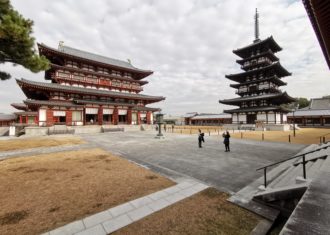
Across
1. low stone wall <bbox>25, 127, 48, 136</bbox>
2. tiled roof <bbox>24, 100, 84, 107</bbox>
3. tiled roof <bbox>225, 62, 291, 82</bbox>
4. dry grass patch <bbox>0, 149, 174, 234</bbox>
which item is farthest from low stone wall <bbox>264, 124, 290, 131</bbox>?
low stone wall <bbox>25, 127, 48, 136</bbox>

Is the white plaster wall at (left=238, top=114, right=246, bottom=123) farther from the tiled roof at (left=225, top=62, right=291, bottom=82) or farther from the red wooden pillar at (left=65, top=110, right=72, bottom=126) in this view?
the red wooden pillar at (left=65, top=110, right=72, bottom=126)

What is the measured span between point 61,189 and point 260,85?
40.6 m

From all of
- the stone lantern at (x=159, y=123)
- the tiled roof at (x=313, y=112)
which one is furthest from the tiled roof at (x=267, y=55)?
the stone lantern at (x=159, y=123)

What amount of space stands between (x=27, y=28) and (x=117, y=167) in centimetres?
803

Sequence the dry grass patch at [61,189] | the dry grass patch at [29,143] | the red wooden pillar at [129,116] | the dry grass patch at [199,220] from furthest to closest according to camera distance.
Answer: the red wooden pillar at [129,116]
the dry grass patch at [29,143]
the dry grass patch at [61,189]
the dry grass patch at [199,220]

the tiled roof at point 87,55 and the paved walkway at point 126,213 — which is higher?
the tiled roof at point 87,55

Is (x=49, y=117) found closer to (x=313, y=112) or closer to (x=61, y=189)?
(x=61, y=189)

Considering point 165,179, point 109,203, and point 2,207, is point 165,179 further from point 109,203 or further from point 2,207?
point 2,207

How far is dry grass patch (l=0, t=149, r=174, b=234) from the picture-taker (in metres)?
3.93

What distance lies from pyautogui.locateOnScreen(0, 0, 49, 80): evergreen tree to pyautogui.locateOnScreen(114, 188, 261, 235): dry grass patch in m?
9.34

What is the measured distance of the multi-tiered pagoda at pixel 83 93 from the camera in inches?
971

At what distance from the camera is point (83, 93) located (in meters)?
27.4

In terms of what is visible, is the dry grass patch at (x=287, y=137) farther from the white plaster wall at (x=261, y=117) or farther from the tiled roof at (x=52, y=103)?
the tiled roof at (x=52, y=103)

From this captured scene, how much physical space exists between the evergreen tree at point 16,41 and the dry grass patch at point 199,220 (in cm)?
934
